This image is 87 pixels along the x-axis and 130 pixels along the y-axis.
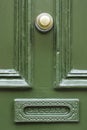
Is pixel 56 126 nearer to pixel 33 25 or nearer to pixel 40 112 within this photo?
pixel 40 112

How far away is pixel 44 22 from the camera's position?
13.0 ft

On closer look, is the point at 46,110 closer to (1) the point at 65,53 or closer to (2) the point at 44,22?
(1) the point at 65,53

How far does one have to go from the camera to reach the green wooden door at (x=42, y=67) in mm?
3951

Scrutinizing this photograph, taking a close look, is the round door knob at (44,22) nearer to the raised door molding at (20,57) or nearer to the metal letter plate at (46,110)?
the raised door molding at (20,57)

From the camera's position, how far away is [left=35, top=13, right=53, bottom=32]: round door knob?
3.95 meters

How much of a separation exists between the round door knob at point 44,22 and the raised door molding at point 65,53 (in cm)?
4

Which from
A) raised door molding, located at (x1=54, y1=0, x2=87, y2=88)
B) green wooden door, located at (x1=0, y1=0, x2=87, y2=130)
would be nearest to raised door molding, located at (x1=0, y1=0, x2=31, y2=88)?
green wooden door, located at (x1=0, y1=0, x2=87, y2=130)

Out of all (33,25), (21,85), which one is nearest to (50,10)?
(33,25)

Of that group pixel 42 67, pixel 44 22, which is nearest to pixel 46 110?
pixel 42 67

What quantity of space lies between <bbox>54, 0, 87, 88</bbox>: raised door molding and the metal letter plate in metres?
0.08

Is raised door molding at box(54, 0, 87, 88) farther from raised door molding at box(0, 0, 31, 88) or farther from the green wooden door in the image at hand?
raised door molding at box(0, 0, 31, 88)

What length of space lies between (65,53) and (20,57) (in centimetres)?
19

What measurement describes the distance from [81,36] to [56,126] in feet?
1.28

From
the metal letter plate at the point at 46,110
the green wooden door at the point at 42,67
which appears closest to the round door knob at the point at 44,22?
the green wooden door at the point at 42,67
